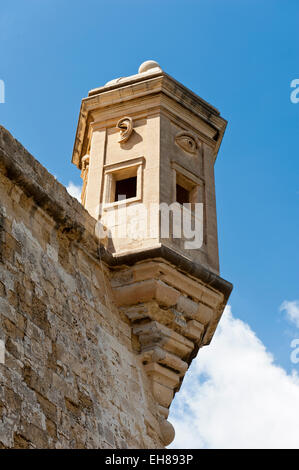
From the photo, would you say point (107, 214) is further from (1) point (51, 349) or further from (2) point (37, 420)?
(2) point (37, 420)

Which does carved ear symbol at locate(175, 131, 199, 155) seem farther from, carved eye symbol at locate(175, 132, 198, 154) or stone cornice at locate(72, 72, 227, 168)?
stone cornice at locate(72, 72, 227, 168)

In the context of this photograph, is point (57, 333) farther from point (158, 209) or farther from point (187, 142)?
point (187, 142)

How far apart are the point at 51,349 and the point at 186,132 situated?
144 inches

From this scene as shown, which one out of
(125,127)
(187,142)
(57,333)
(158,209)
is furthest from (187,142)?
(57,333)

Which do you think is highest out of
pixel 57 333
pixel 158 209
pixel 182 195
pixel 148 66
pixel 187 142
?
pixel 148 66

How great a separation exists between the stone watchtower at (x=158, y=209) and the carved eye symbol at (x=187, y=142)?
1 cm

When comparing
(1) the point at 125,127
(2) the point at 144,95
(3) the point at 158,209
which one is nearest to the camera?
(3) the point at 158,209

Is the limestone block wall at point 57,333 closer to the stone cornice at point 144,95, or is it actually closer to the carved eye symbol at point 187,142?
the carved eye symbol at point 187,142

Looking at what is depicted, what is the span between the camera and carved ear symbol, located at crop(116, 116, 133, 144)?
809cm

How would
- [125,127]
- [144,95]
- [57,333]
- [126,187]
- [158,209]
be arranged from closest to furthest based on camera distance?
[57,333], [158,209], [125,127], [144,95], [126,187]

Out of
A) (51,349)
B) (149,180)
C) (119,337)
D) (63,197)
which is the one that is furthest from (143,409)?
(149,180)

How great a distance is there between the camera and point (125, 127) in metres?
8.18

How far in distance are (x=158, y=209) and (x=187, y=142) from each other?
1159 millimetres

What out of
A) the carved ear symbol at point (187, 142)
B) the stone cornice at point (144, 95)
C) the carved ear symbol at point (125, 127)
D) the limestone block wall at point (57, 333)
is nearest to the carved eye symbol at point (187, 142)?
the carved ear symbol at point (187, 142)
